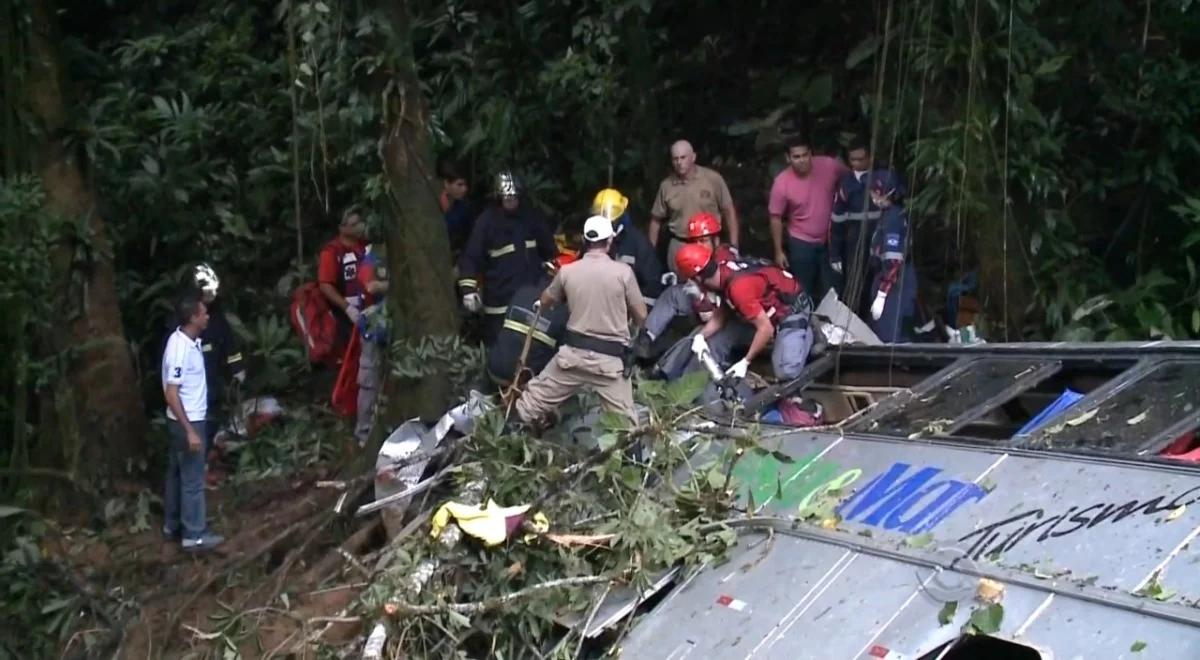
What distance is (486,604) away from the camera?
583cm

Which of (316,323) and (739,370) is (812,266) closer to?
(739,370)

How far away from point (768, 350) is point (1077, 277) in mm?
2721

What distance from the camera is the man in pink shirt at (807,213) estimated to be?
10.3 m

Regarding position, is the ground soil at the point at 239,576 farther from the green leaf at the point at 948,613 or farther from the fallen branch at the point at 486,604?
the green leaf at the point at 948,613

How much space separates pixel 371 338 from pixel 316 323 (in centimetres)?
157

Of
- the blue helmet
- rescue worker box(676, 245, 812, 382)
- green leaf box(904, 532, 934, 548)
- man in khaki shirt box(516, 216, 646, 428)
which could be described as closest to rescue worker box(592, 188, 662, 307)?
rescue worker box(676, 245, 812, 382)

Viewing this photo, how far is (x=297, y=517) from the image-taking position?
864cm

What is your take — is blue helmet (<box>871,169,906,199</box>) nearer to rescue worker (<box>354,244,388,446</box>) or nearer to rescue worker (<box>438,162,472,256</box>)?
rescue worker (<box>438,162,472,256</box>)

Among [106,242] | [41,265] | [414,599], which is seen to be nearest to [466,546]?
[414,599]

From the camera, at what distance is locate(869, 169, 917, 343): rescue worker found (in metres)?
9.34

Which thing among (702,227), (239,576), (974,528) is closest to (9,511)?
(239,576)

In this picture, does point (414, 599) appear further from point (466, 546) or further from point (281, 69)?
point (281, 69)

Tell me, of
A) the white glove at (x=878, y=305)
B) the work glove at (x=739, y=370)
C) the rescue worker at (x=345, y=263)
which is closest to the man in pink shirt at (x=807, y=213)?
the white glove at (x=878, y=305)

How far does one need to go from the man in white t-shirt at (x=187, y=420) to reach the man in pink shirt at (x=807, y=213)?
407cm
